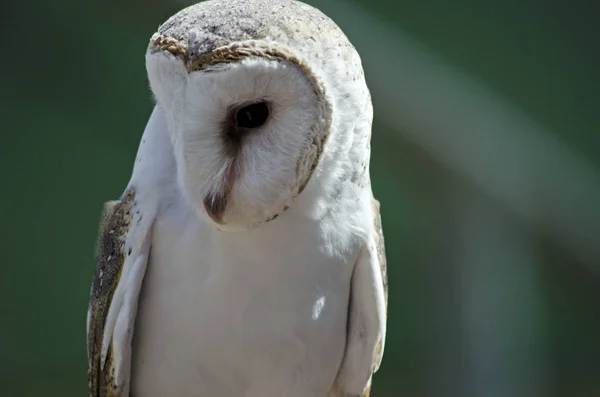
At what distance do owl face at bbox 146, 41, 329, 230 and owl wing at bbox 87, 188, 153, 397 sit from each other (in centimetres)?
20

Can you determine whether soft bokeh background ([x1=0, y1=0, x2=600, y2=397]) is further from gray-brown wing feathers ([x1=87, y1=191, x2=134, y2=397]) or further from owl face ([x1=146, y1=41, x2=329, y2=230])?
owl face ([x1=146, y1=41, x2=329, y2=230])

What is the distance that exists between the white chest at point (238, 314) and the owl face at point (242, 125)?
0.14m

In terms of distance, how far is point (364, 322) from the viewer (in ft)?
4.52

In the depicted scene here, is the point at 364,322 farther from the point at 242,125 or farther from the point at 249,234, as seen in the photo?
the point at 242,125

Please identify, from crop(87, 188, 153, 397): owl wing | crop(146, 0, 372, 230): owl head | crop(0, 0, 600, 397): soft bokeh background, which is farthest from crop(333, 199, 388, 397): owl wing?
crop(0, 0, 600, 397): soft bokeh background

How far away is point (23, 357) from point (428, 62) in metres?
1.83

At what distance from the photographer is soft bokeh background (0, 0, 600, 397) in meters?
2.88

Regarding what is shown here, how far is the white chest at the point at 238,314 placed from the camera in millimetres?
1286

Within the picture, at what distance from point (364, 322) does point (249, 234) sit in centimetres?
27

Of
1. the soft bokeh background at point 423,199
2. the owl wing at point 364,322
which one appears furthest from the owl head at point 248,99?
the soft bokeh background at point 423,199

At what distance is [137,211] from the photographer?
1308mm

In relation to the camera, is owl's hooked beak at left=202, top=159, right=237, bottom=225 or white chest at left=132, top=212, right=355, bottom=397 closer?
owl's hooked beak at left=202, top=159, right=237, bottom=225

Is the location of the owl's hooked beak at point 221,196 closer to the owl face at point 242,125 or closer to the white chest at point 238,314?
the owl face at point 242,125

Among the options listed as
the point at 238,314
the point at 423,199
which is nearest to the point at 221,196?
the point at 238,314
